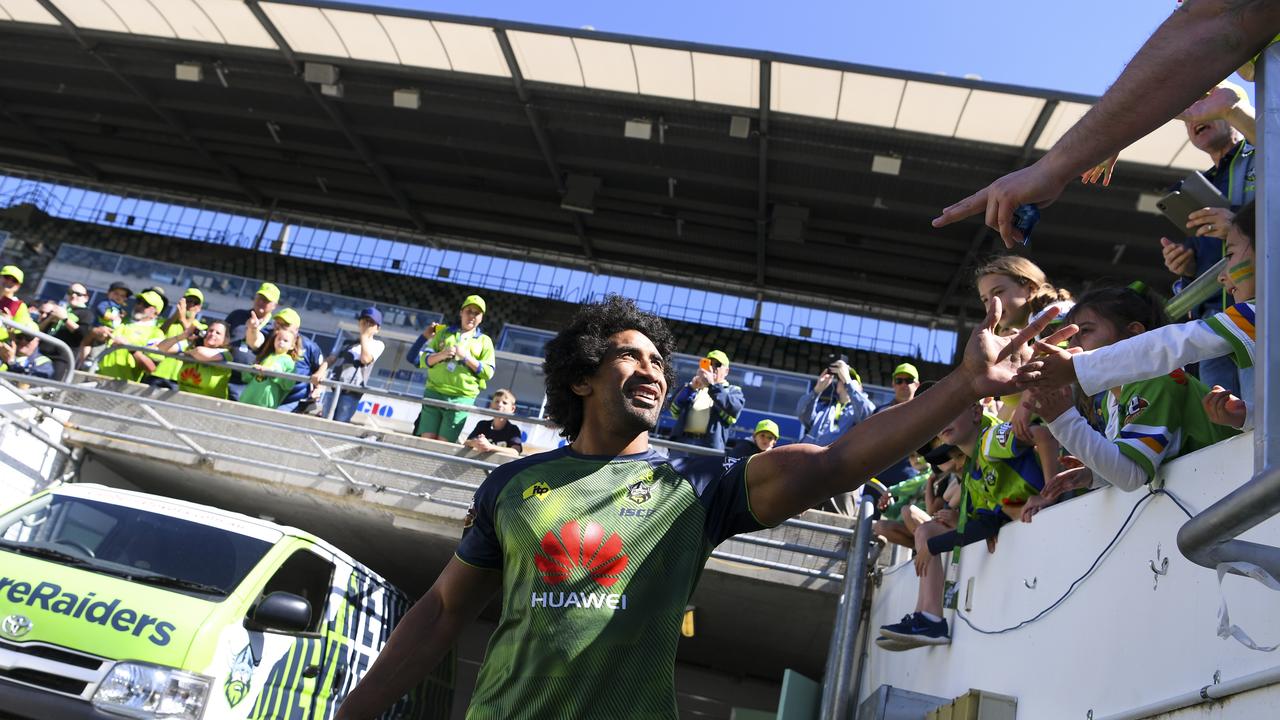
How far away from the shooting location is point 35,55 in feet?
68.2

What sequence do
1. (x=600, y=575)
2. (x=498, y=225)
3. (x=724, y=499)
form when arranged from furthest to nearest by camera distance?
(x=498, y=225) < (x=724, y=499) < (x=600, y=575)

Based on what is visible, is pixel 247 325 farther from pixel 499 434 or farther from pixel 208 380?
pixel 499 434

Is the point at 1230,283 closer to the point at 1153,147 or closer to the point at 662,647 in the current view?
the point at 662,647

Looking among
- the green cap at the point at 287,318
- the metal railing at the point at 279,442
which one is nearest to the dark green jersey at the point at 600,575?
the metal railing at the point at 279,442

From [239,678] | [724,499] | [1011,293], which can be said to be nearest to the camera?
[724,499]

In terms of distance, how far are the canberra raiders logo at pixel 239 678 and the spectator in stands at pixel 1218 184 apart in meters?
4.62

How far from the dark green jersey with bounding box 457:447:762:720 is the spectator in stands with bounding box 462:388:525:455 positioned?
7.58 metres

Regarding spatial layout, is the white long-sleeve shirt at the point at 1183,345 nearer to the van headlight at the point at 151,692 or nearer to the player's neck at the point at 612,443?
the player's neck at the point at 612,443

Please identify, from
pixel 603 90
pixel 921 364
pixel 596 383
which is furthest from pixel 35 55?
pixel 596 383

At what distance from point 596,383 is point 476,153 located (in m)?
19.0

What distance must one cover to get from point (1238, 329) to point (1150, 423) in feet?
2.54

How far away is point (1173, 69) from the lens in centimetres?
160

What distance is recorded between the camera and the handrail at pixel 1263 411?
129 cm

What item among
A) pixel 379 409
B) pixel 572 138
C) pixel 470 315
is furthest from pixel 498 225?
pixel 470 315
